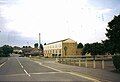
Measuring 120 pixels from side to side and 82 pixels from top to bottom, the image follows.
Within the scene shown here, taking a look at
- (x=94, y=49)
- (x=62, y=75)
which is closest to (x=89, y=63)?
(x=62, y=75)

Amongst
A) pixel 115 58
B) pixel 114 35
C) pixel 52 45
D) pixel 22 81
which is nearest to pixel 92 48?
pixel 52 45

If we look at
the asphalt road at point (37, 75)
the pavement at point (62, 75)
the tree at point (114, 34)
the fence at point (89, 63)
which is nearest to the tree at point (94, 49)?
the tree at point (114, 34)

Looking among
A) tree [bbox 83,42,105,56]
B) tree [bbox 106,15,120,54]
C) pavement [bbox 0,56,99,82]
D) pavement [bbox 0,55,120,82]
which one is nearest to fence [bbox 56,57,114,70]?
pavement [bbox 0,55,120,82]

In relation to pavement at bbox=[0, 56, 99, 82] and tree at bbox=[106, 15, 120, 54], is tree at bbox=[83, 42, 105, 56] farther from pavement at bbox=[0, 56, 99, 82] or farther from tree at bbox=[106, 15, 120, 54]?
pavement at bbox=[0, 56, 99, 82]

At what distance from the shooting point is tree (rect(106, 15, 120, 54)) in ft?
210

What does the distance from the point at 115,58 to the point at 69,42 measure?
10202 centimetres

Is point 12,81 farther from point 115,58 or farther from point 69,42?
point 69,42

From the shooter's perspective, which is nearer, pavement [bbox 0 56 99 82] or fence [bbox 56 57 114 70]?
pavement [bbox 0 56 99 82]

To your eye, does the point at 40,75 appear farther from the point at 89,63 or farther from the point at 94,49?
the point at 94,49

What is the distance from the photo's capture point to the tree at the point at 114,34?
210ft

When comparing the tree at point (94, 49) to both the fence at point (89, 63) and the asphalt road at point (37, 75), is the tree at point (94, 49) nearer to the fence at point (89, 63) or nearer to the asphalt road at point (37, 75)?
the fence at point (89, 63)

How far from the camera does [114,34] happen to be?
68375 mm

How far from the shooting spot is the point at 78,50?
129 meters

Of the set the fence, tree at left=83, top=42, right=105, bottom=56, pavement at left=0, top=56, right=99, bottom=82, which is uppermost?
tree at left=83, top=42, right=105, bottom=56
